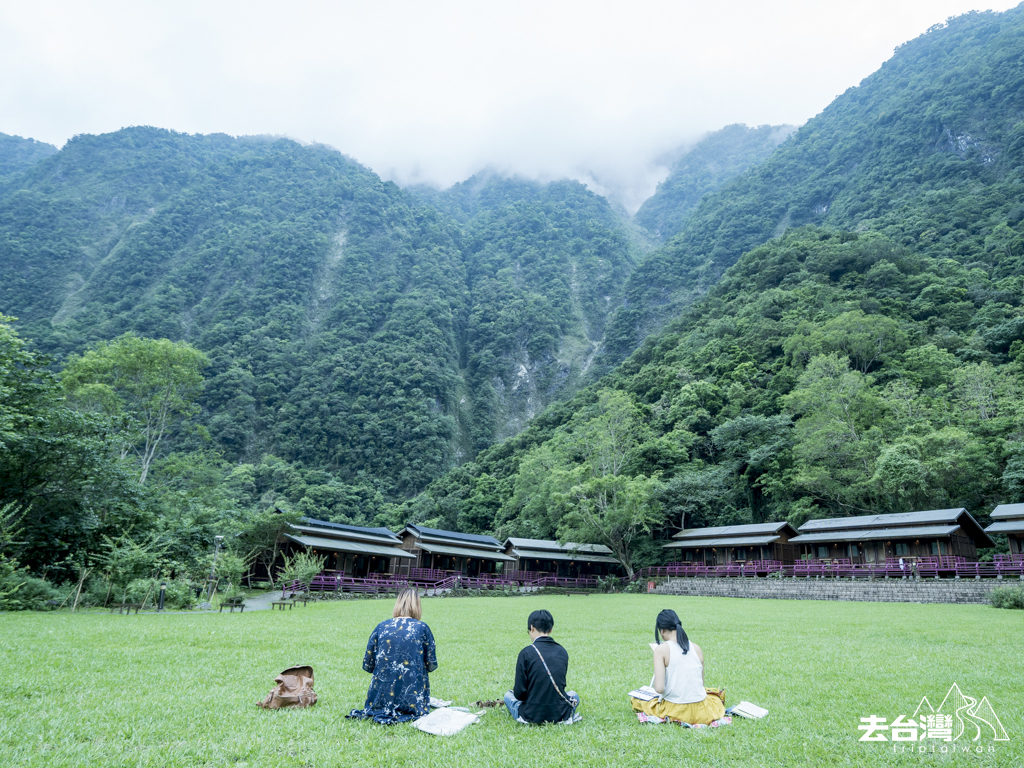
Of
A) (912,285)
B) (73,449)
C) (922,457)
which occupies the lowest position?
(73,449)

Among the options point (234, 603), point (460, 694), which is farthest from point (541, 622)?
point (234, 603)

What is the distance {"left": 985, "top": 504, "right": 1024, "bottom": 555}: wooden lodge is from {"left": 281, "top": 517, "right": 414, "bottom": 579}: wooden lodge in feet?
122

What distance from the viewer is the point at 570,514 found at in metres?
43.3

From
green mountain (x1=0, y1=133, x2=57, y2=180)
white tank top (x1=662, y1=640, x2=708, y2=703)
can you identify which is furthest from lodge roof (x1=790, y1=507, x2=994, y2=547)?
green mountain (x1=0, y1=133, x2=57, y2=180)

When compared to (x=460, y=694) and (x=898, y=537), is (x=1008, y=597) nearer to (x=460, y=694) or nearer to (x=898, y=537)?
(x=898, y=537)

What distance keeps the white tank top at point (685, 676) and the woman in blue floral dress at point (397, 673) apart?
2624mm

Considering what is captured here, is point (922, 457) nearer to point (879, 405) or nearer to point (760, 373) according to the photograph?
point (879, 405)

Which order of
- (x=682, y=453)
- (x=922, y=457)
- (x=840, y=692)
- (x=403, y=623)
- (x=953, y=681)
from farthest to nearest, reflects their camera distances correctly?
(x=682, y=453), (x=922, y=457), (x=953, y=681), (x=840, y=692), (x=403, y=623)

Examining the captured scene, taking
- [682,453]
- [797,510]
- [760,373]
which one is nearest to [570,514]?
[682,453]

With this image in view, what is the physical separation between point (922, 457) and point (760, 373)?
23832mm

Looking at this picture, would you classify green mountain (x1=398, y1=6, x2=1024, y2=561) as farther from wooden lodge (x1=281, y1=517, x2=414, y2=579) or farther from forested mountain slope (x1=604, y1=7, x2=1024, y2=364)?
wooden lodge (x1=281, y1=517, x2=414, y2=579)

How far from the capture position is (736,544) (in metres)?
41.0

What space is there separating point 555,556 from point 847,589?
24.4 m

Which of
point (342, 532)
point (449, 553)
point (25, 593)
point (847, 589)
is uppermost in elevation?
point (342, 532)
